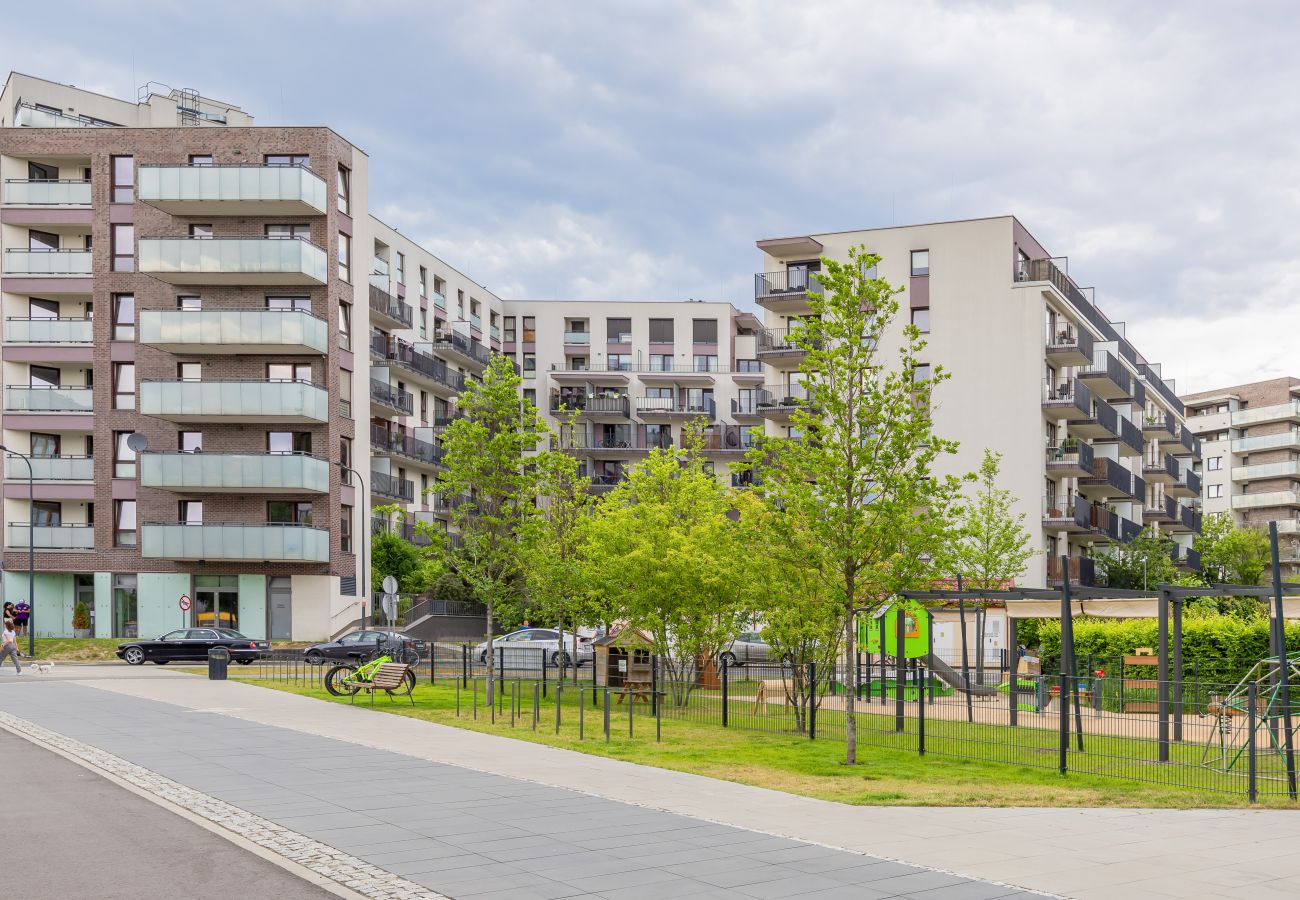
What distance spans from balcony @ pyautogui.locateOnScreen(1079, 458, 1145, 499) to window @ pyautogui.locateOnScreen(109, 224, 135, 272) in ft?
140

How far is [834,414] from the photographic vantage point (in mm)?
18734

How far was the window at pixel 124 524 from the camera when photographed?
176 ft

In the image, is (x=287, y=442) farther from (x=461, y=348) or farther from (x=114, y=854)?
(x=114, y=854)

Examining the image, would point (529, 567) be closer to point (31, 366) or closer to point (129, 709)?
point (129, 709)

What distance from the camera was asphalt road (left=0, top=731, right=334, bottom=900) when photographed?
912 centimetres

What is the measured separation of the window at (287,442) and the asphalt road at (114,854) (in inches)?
1579

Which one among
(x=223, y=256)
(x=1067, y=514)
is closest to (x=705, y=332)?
(x=1067, y=514)

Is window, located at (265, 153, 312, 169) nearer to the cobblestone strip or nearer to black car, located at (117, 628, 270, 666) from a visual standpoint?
black car, located at (117, 628, 270, 666)

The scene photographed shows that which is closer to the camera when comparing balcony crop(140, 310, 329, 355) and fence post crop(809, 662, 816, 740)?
fence post crop(809, 662, 816, 740)

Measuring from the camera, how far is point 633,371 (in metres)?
88.6

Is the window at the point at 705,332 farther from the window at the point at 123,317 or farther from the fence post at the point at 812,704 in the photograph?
the fence post at the point at 812,704

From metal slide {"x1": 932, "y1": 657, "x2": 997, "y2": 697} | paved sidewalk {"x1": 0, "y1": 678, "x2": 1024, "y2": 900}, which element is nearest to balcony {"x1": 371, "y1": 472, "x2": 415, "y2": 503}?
metal slide {"x1": 932, "y1": 657, "x2": 997, "y2": 697}

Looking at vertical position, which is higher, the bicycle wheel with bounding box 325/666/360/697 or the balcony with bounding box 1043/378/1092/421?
the balcony with bounding box 1043/378/1092/421

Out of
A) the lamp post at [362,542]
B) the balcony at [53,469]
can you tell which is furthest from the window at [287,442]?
the balcony at [53,469]
